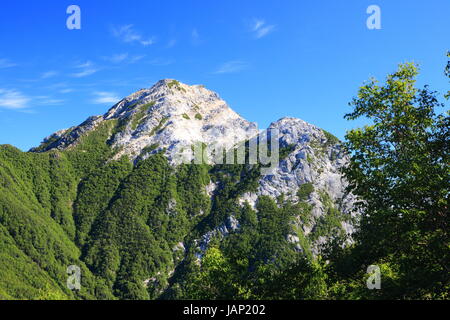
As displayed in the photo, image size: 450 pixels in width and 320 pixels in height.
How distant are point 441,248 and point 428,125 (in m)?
8.14

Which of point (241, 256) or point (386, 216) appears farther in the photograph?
point (241, 256)

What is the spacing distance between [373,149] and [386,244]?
6.51 m

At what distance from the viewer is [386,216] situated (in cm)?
2325

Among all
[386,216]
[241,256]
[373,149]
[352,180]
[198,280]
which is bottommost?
[198,280]

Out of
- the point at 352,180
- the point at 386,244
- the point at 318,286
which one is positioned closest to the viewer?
the point at 386,244

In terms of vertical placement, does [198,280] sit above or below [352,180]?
below
